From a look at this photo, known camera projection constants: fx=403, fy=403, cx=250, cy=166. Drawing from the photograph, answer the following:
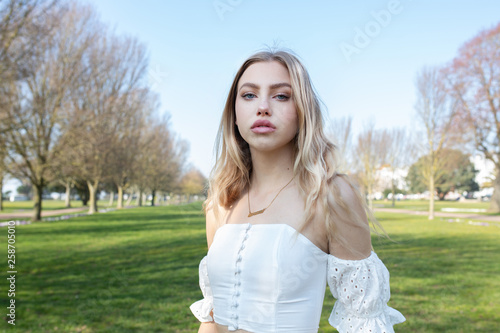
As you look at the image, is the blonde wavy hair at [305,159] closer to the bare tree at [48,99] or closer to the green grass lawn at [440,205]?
the bare tree at [48,99]

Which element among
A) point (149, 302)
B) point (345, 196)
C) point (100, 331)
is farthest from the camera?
point (149, 302)

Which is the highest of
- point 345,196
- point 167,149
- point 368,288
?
point 167,149

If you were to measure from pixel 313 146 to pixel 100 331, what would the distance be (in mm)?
4293

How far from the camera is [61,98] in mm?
19766

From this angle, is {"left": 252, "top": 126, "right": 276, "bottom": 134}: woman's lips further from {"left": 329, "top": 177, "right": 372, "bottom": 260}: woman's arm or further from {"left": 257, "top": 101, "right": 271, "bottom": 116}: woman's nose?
{"left": 329, "top": 177, "right": 372, "bottom": 260}: woman's arm

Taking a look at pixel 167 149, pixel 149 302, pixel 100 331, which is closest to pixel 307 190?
pixel 100 331

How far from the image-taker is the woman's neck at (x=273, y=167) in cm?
169

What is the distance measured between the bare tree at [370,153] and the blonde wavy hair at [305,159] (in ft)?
111

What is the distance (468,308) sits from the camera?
226 inches

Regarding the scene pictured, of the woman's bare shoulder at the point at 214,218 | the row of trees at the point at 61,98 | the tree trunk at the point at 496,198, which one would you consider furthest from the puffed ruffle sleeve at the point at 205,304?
the tree trunk at the point at 496,198

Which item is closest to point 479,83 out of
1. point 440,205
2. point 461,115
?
point 461,115

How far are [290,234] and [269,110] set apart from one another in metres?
0.47

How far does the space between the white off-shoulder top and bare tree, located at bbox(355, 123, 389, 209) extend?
1344 inches

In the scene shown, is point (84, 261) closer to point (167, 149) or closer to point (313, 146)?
point (313, 146)
